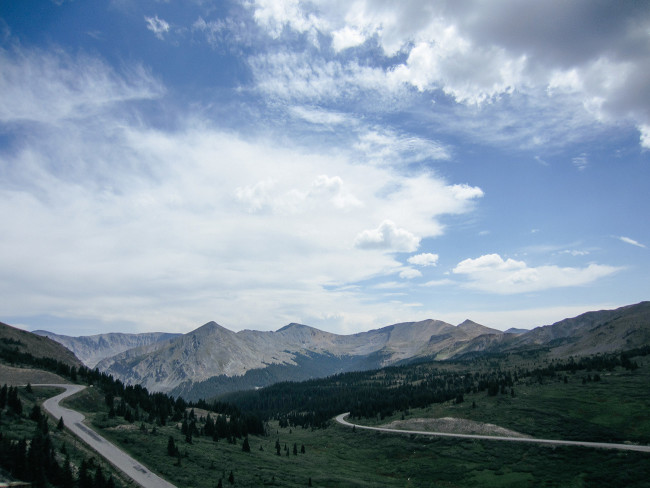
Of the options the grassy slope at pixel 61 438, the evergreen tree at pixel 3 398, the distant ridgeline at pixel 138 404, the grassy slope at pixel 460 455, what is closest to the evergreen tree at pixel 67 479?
the grassy slope at pixel 61 438

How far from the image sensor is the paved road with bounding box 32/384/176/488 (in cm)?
5355

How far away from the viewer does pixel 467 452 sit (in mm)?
91438

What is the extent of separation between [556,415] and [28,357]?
207213 millimetres

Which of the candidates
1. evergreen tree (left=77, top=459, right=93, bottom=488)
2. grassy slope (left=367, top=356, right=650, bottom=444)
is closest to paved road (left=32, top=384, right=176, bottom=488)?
evergreen tree (left=77, top=459, right=93, bottom=488)

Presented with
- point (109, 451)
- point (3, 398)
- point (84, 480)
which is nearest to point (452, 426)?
point (109, 451)

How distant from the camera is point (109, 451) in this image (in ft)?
206

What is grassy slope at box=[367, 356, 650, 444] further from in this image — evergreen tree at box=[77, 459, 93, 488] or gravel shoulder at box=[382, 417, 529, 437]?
evergreen tree at box=[77, 459, 93, 488]

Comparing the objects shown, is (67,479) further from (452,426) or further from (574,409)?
(574,409)

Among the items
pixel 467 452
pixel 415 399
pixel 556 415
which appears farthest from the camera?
pixel 415 399

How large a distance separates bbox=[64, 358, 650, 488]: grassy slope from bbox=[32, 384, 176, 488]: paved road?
9.15 feet

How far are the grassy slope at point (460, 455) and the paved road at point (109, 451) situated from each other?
2.79 m

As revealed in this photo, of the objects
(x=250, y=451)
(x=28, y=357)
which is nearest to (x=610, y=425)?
(x=250, y=451)

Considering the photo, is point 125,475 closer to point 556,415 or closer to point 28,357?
point 556,415

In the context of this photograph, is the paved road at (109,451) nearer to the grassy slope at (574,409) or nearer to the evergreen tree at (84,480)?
the evergreen tree at (84,480)
